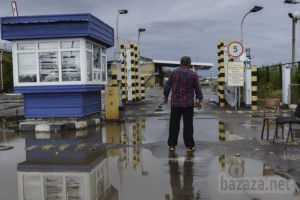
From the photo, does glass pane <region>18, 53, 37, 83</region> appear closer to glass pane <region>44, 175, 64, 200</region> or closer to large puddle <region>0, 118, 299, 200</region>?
large puddle <region>0, 118, 299, 200</region>

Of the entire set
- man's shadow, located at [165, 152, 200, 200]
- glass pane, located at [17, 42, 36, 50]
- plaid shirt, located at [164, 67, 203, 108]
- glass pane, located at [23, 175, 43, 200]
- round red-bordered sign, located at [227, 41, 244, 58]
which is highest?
round red-bordered sign, located at [227, 41, 244, 58]

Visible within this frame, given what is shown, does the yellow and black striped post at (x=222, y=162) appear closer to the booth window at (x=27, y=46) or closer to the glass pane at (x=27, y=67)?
the glass pane at (x=27, y=67)

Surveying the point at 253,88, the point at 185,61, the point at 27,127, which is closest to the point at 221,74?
the point at 253,88

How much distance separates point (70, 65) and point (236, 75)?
8.55 metres

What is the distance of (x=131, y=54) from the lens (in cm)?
2605

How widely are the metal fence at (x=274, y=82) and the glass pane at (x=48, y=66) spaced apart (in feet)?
38.5

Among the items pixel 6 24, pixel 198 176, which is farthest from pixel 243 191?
pixel 6 24

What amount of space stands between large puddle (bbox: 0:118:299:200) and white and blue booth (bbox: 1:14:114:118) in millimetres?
2933

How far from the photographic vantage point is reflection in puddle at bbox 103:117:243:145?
36.7 feet

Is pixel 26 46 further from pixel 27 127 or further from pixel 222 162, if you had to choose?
pixel 222 162

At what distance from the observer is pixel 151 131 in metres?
12.7

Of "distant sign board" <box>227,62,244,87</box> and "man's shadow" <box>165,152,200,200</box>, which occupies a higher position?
"distant sign board" <box>227,62,244,87</box>

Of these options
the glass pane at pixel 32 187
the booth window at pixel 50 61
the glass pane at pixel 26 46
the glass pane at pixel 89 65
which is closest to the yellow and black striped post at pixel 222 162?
the glass pane at pixel 32 187

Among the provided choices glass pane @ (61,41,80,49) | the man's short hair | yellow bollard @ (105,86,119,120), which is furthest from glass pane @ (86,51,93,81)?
the man's short hair
